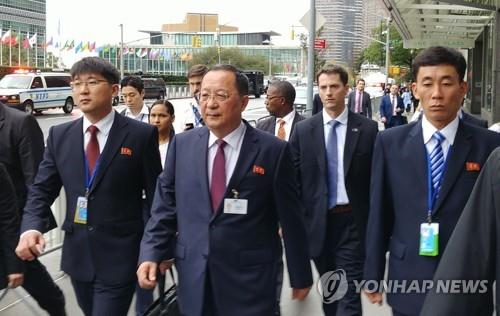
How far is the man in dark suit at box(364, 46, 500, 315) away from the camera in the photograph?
10.9ft

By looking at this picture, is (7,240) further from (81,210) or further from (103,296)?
(103,296)

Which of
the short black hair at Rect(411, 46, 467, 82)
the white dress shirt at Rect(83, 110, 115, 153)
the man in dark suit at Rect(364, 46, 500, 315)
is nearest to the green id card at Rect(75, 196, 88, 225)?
the white dress shirt at Rect(83, 110, 115, 153)

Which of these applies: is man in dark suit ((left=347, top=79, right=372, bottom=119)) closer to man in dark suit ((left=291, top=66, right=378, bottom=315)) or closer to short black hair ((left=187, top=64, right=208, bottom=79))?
short black hair ((left=187, top=64, right=208, bottom=79))

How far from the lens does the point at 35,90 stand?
31.0 metres

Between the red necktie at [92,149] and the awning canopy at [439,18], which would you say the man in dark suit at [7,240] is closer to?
the red necktie at [92,149]

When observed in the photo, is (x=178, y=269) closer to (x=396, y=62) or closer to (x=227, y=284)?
(x=227, y=284)

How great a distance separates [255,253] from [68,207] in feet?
4.31

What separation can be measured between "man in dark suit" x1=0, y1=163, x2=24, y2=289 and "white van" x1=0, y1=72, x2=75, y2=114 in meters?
26.6

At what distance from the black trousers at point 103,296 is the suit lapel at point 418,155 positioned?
182cm

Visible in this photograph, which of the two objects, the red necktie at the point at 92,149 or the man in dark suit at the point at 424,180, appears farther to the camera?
the red necktie at the point at 92,149

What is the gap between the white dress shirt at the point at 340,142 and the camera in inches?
189

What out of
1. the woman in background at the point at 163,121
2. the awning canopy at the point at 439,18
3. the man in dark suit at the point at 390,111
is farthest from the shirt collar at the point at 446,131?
the man in dark suit at the point at 390,111

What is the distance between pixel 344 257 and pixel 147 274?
191 centimetres

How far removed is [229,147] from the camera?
3.41 m
